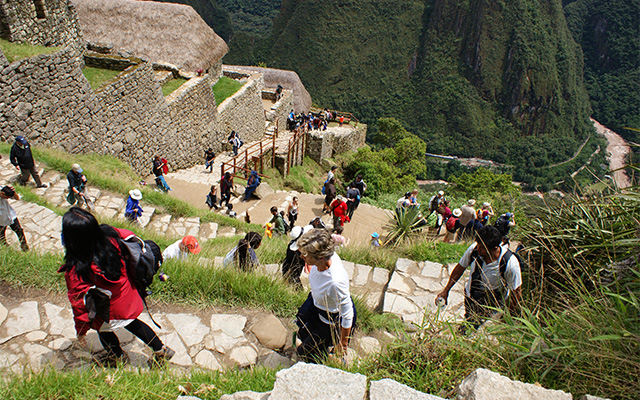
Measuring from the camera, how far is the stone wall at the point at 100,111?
7.68 metres

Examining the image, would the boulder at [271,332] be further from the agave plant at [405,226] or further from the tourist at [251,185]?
the tourist at [251,185]

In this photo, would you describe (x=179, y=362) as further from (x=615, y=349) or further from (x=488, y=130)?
(x=488, y=130)

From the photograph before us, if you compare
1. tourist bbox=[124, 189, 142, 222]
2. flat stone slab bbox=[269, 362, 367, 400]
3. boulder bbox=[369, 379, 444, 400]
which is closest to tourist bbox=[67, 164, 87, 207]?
tourist bbox=[124, 189, 142, 222]

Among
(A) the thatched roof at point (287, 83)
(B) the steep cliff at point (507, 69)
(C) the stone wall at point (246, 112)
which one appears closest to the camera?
(C) the stone wall at point (246, 112)

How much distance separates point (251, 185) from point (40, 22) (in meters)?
6.39

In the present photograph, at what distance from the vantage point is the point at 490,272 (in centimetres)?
336

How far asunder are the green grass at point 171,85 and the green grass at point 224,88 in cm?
317

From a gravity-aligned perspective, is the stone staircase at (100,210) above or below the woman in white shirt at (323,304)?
below

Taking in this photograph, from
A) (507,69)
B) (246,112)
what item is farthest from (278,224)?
(507,69)

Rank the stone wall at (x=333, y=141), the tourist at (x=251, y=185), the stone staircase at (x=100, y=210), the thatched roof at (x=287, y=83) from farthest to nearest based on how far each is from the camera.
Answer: the thatched roof at (x=287, y=83) → the stone wall at (x=333, y=141) → the tourist at (x=251, y=185) → the stone staircase at (x=100, y=210)

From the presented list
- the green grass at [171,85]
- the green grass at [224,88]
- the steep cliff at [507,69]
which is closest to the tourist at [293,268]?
the green grass at [171,85]

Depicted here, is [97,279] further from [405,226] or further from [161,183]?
[161,183]

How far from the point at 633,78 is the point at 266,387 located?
138393 mm

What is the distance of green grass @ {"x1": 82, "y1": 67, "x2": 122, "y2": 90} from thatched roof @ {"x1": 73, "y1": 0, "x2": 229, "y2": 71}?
7.43 m
